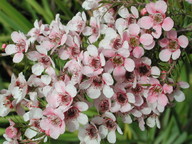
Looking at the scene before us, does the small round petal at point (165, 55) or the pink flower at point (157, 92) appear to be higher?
the small round petal at point (165, 55)

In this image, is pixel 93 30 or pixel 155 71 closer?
pixel 155 71

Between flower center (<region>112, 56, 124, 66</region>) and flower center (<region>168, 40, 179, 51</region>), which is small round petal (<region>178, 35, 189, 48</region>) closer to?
flower center (<region>168, 40, 179, 51</region>)

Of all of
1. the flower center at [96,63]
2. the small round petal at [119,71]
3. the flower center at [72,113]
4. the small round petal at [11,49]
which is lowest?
the flower center at [72,113]

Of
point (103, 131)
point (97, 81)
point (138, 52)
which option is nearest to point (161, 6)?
point (138, 52)

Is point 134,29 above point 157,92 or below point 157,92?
above

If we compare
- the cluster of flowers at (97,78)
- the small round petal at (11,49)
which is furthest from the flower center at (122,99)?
the small round petal at (11,49)

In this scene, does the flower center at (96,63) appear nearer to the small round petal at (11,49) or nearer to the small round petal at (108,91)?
the small round petal at (108,91)

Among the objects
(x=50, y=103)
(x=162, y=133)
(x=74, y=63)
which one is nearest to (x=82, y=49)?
(x=74, y=63)

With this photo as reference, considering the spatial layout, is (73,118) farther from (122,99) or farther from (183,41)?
(183,41)
